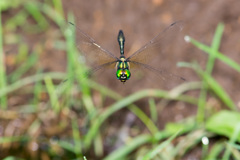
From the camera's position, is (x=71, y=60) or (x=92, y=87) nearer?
(x=71, y=60)

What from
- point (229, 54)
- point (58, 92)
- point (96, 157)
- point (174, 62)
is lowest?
point (96, 157)

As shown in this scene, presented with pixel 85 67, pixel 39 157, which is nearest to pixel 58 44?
pixel 85 67

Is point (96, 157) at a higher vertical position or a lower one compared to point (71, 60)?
lower

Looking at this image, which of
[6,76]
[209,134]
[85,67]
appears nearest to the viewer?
[209,134]

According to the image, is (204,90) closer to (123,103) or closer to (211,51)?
(211,51)

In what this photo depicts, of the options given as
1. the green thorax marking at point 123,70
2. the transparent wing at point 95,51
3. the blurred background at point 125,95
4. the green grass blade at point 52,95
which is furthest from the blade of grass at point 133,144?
the green thorax marking at point 123,70

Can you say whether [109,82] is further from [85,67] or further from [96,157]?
[96,157]
